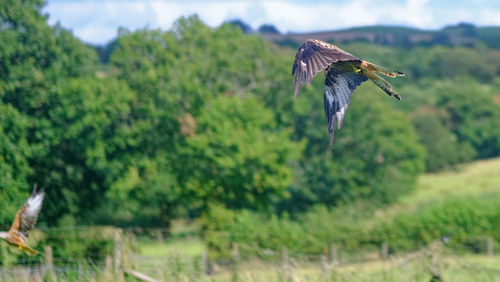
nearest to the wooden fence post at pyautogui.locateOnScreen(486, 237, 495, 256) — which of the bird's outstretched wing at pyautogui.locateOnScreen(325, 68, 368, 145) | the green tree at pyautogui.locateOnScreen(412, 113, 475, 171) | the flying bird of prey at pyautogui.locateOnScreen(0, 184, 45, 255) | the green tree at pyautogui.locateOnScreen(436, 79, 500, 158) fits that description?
the flying bird of prey at pyautogui.locateOnScreen(0, 184, 45, 255)

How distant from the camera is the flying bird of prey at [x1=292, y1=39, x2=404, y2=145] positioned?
489 cm

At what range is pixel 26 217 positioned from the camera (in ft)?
28.4

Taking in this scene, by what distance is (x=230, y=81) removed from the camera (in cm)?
3672

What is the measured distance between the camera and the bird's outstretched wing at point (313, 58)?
478cm

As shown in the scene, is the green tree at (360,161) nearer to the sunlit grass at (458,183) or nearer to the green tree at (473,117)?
the sunlit grass at (458,183)

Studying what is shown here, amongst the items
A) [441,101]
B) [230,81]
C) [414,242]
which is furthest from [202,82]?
[441,101]

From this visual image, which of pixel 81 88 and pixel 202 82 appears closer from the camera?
pixel 81 88

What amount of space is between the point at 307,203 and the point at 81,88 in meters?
16.9

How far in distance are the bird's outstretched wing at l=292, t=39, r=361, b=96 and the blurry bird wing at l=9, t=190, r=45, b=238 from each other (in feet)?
15.8

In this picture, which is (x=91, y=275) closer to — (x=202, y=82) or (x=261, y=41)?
(x=202, y=82)

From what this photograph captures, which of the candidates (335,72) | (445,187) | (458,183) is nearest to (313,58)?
(335,72)

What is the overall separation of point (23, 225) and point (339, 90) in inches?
191

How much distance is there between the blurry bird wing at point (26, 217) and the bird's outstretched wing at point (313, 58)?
4.80 m

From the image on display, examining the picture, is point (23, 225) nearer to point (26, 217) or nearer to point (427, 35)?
point (26, 217)
